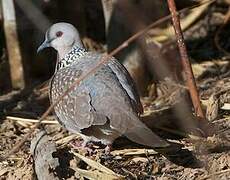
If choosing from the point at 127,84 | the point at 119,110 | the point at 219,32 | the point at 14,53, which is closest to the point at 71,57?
the point at 127,84

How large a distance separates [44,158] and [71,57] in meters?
1.05

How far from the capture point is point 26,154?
454 cm

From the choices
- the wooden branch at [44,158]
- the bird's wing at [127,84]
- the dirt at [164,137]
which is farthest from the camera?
the bird's wing at [127,84]

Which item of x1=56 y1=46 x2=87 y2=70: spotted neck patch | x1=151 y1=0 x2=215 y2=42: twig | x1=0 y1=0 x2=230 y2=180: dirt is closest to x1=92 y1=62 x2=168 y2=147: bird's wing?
x1=0 y1=0 x2=230 y2=180: dirt

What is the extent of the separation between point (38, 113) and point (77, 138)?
92 cm

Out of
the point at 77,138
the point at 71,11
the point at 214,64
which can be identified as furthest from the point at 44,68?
the point at 77,138

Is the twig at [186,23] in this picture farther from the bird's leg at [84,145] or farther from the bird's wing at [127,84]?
the bird's leg at [84,145]

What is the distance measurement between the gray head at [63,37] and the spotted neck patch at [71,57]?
0.15 ft

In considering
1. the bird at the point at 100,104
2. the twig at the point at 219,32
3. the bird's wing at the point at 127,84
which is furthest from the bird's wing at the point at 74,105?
the twig at the point at 219,32

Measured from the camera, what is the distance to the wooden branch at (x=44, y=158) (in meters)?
3.83

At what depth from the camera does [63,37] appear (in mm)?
4852

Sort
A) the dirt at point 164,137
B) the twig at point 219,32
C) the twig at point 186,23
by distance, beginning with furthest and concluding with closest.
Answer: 1. the twig at point 186,23
2. the twig at point 219,32
3. the dirt at point 164,137

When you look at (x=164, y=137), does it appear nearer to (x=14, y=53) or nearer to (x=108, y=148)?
(x=108, y=148)

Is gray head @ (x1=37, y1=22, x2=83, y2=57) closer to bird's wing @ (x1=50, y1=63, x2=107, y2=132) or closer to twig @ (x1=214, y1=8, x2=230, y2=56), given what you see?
bird's wing @ (x1=50, y1=63, x2=107, y2=132)
